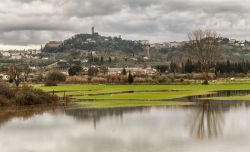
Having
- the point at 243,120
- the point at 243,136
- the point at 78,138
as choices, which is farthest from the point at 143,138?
the point at 243,120

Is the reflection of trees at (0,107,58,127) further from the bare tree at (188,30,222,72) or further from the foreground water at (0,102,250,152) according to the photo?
the bare tree at (188,30,222,72)

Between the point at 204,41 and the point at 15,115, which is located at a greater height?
the point at 204,41

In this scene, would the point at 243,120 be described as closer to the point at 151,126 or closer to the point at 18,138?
the point at 151,126

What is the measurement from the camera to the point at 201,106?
46.1 meters

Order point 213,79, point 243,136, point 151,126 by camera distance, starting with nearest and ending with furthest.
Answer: point 243,136
point 151,126
point 213,79

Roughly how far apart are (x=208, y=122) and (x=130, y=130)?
23.2ft

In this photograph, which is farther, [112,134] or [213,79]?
[213,79]

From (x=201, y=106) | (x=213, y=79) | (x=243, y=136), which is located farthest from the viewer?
(x=213, y=79)

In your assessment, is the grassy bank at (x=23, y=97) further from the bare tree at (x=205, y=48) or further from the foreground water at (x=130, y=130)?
the bare tree at (x=205, y=48)

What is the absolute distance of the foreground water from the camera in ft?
77.9

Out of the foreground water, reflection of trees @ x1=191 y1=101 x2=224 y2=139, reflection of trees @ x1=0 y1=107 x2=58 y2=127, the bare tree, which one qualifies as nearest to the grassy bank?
reflection of trees @ x1=0 y1=107 x2=58 y2=127

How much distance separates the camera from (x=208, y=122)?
3381 centimetres

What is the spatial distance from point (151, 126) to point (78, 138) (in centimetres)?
635

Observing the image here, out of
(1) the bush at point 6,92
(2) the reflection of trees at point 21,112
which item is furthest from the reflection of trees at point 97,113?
(1) the bush at point 6,92
